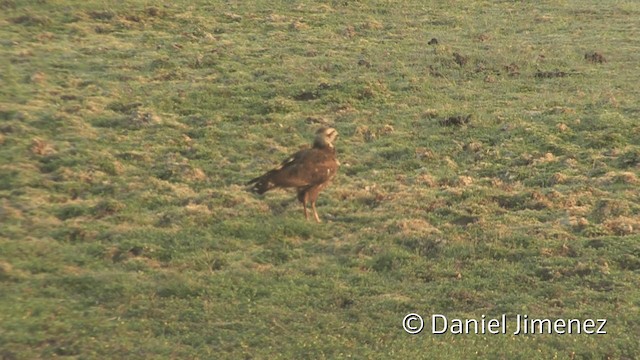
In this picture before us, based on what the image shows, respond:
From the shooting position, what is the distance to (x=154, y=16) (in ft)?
92.1

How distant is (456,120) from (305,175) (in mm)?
6375

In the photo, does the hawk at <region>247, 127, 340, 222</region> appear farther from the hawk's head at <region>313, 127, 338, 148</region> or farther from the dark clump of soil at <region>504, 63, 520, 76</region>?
the dark clump of soil at <region>504, 63, 520, 76</region>

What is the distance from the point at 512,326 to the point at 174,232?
Answer: 523 centimetres

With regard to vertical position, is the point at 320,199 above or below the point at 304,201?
below

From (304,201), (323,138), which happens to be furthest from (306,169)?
(323,138)

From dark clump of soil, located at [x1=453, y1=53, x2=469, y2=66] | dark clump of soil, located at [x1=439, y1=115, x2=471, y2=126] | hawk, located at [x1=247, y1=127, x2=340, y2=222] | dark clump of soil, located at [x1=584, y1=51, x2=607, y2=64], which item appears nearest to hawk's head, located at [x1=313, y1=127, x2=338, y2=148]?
hawk, located at [x1=247, y1=127, x2=340, y2=222]

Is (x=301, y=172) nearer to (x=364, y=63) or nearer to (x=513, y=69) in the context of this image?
(x=364, y=63)

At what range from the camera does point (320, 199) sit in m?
13.3

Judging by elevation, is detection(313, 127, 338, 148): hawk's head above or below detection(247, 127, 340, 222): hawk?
above

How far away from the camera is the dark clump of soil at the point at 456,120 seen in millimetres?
17297

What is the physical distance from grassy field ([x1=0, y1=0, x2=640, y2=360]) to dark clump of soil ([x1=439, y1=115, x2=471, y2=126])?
0.04m

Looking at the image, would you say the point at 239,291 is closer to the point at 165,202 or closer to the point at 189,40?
the point at 165,202

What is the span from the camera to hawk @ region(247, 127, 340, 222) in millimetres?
12016

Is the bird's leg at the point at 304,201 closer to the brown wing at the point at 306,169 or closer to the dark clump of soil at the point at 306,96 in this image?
the brown wing at the point at 306,169
